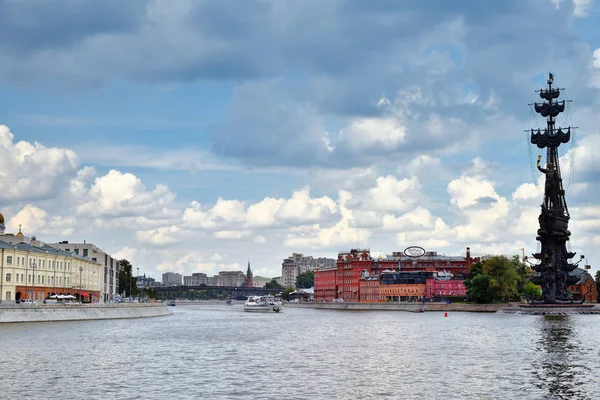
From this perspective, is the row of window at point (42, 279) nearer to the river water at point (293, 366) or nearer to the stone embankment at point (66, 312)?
the stone embankment at point (66, 312)

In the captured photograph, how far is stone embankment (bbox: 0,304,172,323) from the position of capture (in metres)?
102

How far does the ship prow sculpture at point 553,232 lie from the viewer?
572 ft

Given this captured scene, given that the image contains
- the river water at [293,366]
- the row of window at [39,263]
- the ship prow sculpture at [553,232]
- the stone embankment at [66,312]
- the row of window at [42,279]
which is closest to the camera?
the river water at [293,366]

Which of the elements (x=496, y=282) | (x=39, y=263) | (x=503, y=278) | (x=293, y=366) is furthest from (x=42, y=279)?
(x=503, y=278)

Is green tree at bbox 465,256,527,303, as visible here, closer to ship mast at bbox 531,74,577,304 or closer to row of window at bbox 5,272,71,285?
ship mast at bbox 531,74,577,304

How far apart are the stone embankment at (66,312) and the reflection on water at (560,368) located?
63024mm

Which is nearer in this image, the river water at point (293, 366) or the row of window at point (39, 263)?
the river water at point (293, 366)

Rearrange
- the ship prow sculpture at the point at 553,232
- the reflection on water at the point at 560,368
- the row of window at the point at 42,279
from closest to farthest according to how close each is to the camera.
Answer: the reflection on water at the point at 560,368
the row of window at the point at 42,279
the ship prow sculpture at the point at 553,232

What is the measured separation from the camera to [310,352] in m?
73.5

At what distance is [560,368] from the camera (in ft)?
193

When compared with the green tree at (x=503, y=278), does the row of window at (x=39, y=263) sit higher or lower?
higher

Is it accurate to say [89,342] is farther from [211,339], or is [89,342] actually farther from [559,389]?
[559,389]

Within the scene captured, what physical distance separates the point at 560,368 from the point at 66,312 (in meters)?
77.1

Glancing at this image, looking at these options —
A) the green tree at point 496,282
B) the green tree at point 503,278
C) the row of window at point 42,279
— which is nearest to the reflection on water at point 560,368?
the row of window at point 42,279
